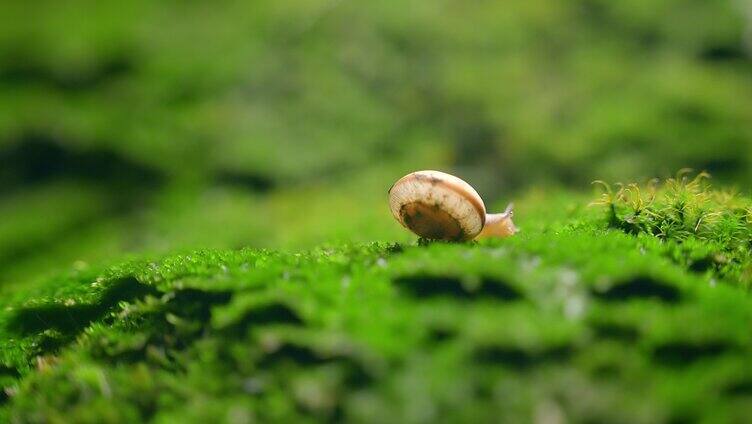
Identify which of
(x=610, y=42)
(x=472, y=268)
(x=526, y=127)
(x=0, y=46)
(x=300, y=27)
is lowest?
(x=472, y=268)

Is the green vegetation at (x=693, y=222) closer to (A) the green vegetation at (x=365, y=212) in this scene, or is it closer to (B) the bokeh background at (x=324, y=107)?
(A) the green vegetation at (x=365, y=212)

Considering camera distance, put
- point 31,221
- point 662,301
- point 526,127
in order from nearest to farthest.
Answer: point 662,301 → point 31,221 → point 526,127

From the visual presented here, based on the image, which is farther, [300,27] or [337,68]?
[300,27]

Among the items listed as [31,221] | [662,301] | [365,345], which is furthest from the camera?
[31,221]

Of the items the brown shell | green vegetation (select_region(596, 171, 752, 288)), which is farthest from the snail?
green vegetation (select_region(596, 171, 752, 288))

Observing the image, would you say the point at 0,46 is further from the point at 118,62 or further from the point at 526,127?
the point at 526,127

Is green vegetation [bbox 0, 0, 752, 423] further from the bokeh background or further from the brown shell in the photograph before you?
the brown shell

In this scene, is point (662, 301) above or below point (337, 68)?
below

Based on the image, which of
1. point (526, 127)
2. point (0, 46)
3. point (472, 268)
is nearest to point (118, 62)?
point (0, 46)
